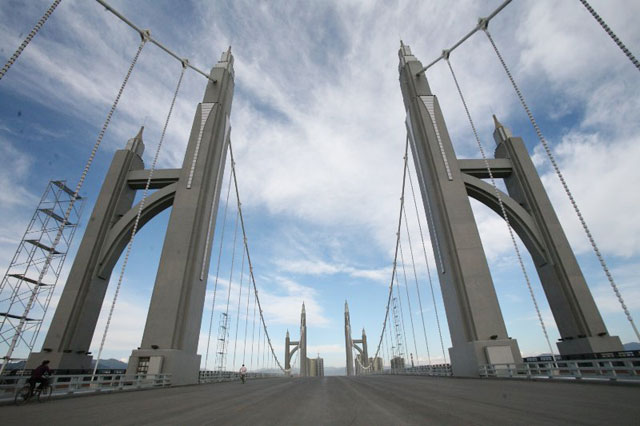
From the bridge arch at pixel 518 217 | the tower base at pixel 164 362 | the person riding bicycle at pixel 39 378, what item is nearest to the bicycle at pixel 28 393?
the person riding bicycle at pixel 39 378

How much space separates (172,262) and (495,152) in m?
32.0

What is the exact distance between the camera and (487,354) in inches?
723

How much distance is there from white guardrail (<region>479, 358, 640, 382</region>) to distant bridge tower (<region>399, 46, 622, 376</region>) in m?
1.28

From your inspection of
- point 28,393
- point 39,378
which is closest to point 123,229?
point 39,378

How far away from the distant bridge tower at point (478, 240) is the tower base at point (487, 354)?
0.06 meters

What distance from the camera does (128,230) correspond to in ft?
85.1

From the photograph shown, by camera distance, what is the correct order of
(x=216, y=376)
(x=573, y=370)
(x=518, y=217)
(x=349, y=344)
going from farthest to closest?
(x=349, y=344)
(x=216, y=376)
(x=518, y=217)
(x=573, y=370)

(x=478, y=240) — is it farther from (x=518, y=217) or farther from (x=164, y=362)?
(x=164, y=362)

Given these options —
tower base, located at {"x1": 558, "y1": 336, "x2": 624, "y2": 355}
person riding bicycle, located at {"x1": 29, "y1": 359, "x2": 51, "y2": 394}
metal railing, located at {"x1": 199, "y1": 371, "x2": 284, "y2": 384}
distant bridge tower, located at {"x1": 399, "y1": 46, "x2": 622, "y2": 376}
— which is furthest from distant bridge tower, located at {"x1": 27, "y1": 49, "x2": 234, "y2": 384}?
tower base, located at {"x1": 558, "y1": 336, "x2": 624, "y2": 355}

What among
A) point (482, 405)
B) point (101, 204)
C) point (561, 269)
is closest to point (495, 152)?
point (561, 269)

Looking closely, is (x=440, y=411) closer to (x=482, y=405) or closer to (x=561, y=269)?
(x=482, y=405)

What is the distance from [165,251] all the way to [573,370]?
24140mm

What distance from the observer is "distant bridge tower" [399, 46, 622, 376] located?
19.8 metres

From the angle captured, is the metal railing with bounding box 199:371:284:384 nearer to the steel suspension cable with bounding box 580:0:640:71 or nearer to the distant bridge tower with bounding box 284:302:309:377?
the steel suspension cable with bounding box 580:0:640:71
